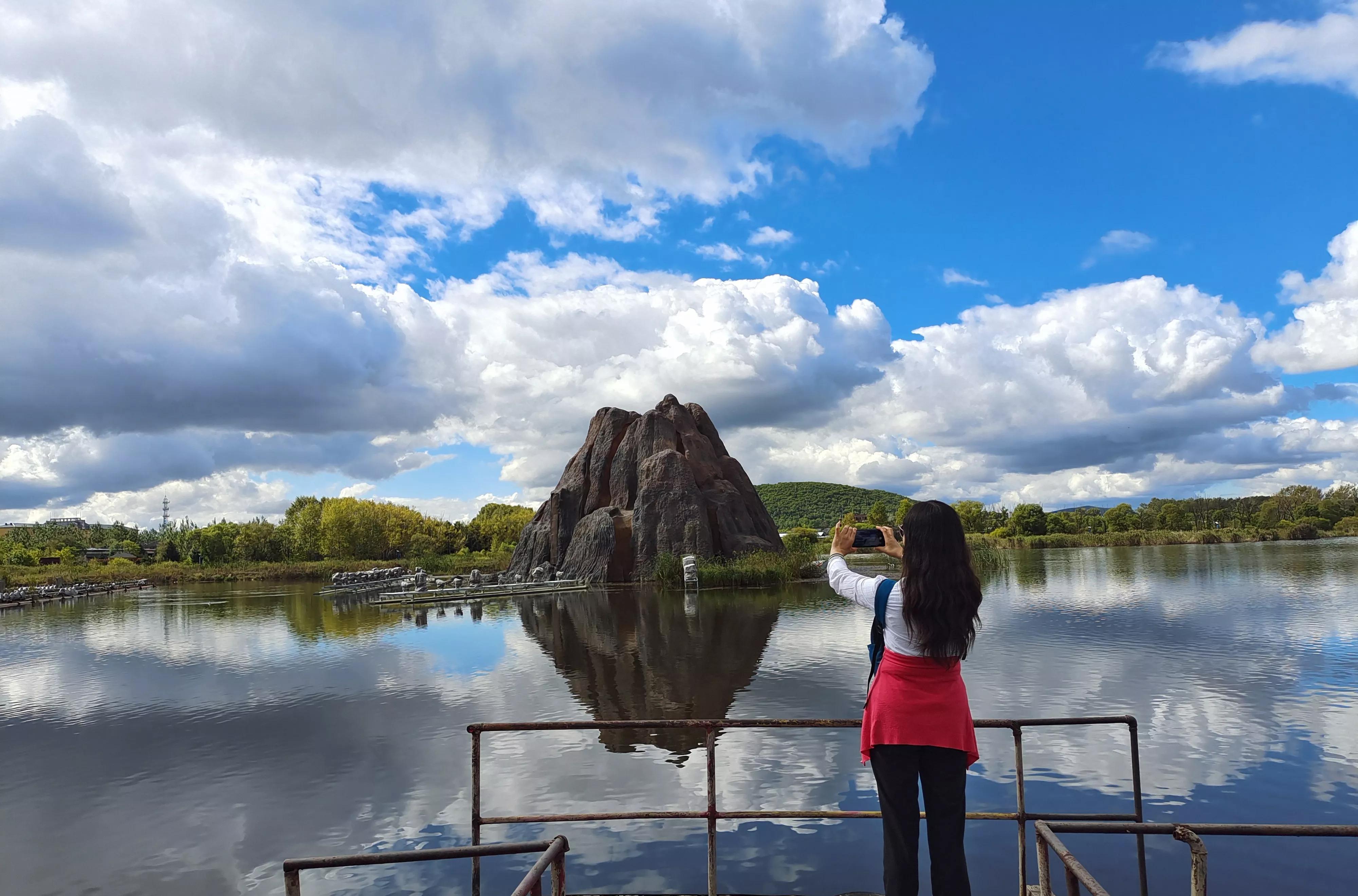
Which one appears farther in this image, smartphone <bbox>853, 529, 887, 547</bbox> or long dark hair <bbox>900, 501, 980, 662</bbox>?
smartphone <bbox>853, 529, 887, 547</bbox>

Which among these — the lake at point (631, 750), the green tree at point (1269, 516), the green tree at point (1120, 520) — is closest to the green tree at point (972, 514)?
the green tree at point (1120, 520)

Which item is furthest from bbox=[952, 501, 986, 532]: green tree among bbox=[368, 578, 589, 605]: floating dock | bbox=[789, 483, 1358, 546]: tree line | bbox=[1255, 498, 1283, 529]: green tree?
bbox=[368, 578, 589, 605]: floating dock

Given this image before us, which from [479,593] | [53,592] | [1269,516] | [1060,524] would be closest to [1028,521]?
[1060,524]

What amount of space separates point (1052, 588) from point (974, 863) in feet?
75.3

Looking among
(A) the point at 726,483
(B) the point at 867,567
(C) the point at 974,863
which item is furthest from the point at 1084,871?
(B) the point at 867,567

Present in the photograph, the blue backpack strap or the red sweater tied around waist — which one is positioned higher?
the blue backpack strap

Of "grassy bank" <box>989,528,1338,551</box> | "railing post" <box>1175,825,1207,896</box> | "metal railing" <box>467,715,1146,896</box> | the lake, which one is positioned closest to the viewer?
"railing post" <box>1175,825,1207,896</box>

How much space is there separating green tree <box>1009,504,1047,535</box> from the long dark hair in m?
81.9

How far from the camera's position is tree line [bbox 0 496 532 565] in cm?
6712

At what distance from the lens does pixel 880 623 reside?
315 cm

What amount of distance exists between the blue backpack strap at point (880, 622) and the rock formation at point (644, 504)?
2949 centimetres

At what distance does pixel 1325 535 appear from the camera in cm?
7325

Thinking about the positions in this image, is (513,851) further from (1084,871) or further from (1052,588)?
(1052,588)

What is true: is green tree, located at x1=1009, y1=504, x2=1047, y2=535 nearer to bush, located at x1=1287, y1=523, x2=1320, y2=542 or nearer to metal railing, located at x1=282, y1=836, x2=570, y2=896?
bush, located at x1=1287, y1=523, x2=1320, y2=542
